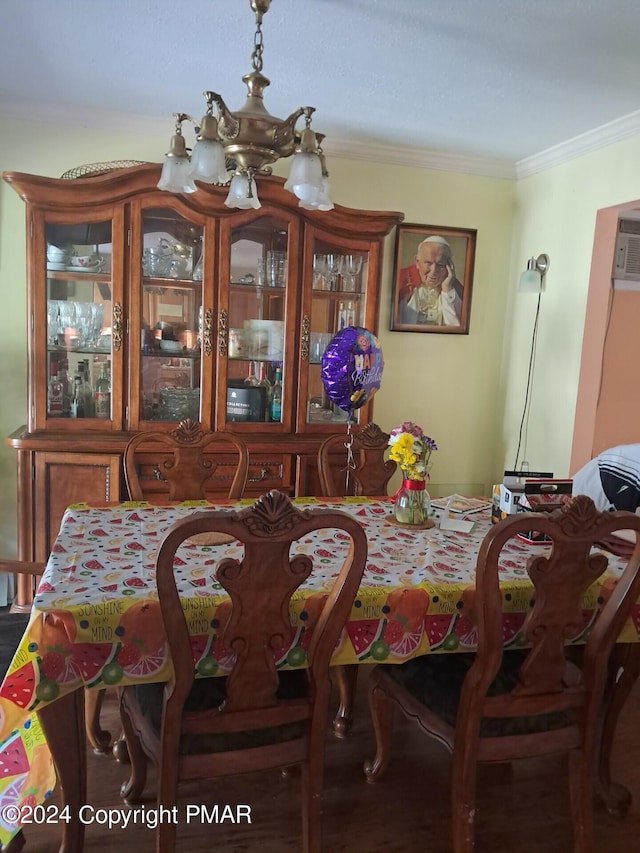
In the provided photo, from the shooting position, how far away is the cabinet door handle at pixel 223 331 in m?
2.91

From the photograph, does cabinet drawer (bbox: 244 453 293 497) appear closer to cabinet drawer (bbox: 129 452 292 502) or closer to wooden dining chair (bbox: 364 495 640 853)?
cabinet drawer (bbox: 129 452 292 502)

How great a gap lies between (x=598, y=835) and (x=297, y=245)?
2486 millimetres

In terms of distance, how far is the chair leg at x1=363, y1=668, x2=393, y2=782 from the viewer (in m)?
1.83

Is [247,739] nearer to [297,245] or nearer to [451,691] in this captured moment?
[451,691]

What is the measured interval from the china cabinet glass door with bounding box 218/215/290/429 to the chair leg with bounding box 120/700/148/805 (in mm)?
1525

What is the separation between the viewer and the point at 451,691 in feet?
5.14

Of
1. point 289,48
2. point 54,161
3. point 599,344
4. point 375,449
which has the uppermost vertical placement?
point 289,48

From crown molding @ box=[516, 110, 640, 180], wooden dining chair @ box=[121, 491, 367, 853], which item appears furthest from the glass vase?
crown molding @ box=[516, 110, 640, 180]

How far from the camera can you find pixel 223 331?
2.91 metres

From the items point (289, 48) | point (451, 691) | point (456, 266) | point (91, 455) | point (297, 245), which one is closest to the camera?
point (451, 691)

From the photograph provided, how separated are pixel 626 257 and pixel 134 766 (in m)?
2.86

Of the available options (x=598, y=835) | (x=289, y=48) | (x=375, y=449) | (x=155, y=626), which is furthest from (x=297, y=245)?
(x=598, y=835)

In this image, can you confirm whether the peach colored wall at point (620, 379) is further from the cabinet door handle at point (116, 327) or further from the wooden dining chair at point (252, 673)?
the cabinet door handle at point (116, 327)
